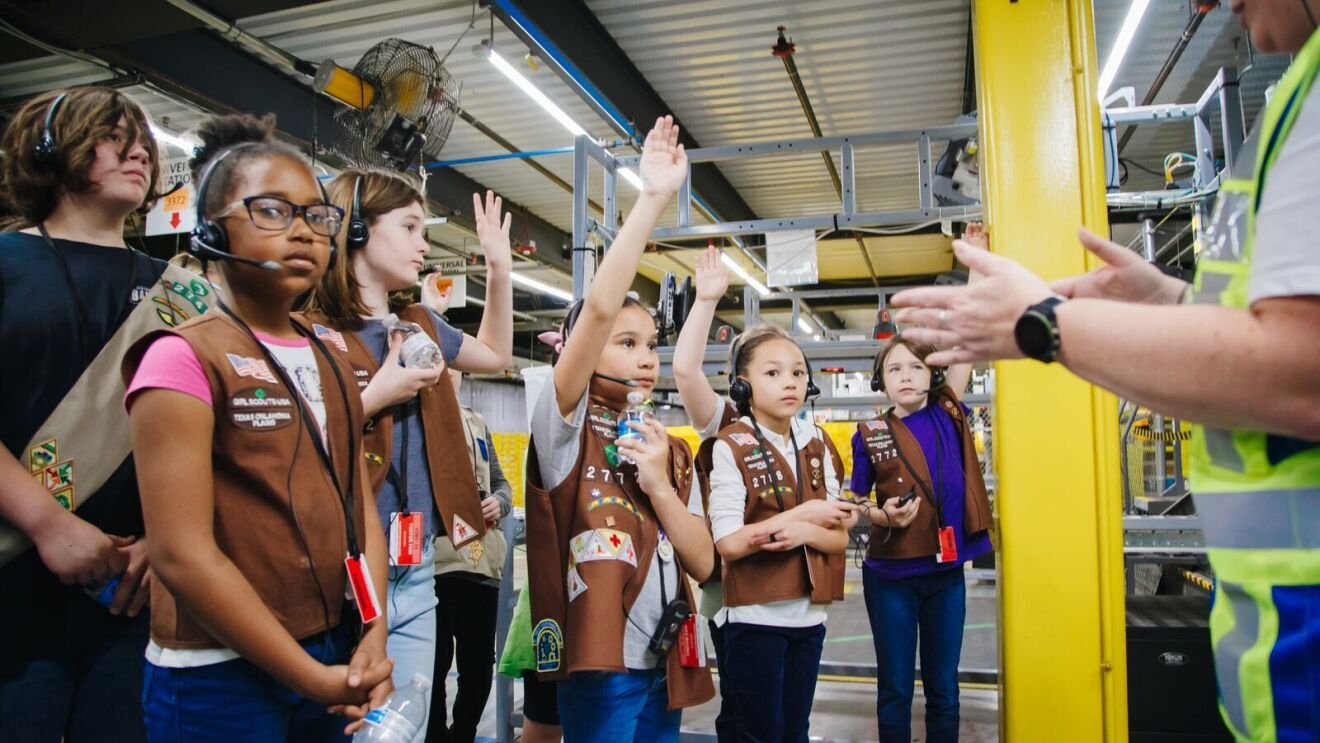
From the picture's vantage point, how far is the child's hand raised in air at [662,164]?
1774mm

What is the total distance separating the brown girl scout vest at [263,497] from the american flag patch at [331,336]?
38cm

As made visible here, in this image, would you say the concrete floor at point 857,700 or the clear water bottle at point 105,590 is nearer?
the clear water bottle at point 105,590

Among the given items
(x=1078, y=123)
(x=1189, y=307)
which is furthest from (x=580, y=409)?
(x=1078, y=123)

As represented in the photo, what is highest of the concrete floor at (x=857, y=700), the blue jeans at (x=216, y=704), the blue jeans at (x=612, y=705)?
the blue jeans at (x=216, y=704)

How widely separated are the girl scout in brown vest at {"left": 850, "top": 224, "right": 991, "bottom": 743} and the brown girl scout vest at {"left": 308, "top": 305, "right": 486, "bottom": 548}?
6.31 ft

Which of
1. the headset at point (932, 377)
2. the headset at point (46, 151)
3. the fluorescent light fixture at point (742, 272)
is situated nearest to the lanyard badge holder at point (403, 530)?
the headset at point (46, 151)

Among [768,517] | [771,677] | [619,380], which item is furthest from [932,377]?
[619,380]

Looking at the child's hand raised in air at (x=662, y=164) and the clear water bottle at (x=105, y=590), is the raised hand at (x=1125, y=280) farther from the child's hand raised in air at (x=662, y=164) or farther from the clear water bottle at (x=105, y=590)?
the clear water bottle at (x=105, y=590)

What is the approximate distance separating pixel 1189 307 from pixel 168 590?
57.3 inches

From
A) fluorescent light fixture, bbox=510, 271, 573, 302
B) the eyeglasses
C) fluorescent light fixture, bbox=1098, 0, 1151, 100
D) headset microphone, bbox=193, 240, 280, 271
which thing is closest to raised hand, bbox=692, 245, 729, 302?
the eyeglasses

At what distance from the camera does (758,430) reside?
8.64 feet

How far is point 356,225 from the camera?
179 cm

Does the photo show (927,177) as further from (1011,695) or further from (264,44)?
(264,44)

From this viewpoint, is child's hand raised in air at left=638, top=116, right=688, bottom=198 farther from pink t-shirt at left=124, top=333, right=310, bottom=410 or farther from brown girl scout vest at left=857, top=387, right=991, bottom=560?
brown girl scout vest at left=857, top=387, right=991, bottom=560
